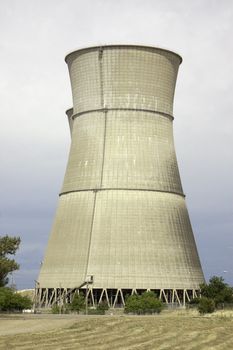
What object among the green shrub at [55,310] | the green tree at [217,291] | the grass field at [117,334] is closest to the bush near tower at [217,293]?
the green tree at [217,291]

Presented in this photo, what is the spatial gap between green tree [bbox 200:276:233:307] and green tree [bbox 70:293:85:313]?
9.38m

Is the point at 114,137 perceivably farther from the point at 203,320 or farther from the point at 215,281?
the point at 203,320

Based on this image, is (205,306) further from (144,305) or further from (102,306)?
(102,306)

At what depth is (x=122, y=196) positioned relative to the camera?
58.8 metres

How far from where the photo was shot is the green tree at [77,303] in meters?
55.5

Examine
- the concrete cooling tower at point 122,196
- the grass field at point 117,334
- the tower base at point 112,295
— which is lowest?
the grass field at point 117,334

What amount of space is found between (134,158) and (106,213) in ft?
16.0

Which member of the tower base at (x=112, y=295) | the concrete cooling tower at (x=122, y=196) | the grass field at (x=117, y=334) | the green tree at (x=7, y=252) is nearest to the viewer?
the grass field at (x=117, y=334)

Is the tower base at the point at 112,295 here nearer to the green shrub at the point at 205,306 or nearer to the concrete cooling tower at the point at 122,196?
the concrete cooling tower at the point at 122,196

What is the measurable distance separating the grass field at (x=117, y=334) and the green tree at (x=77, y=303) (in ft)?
54.5

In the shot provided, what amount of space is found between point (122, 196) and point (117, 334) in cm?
2796

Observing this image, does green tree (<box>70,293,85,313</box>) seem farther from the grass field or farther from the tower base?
the grass field

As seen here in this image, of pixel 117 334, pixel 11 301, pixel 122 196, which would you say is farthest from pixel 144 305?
pixel 117 334

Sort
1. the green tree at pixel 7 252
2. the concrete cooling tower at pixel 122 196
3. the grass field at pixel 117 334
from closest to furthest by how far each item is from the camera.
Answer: the grass field at pixel 117 334
the green tree at pixel 7 252
the concrete cooling tower at pixel 122 196
